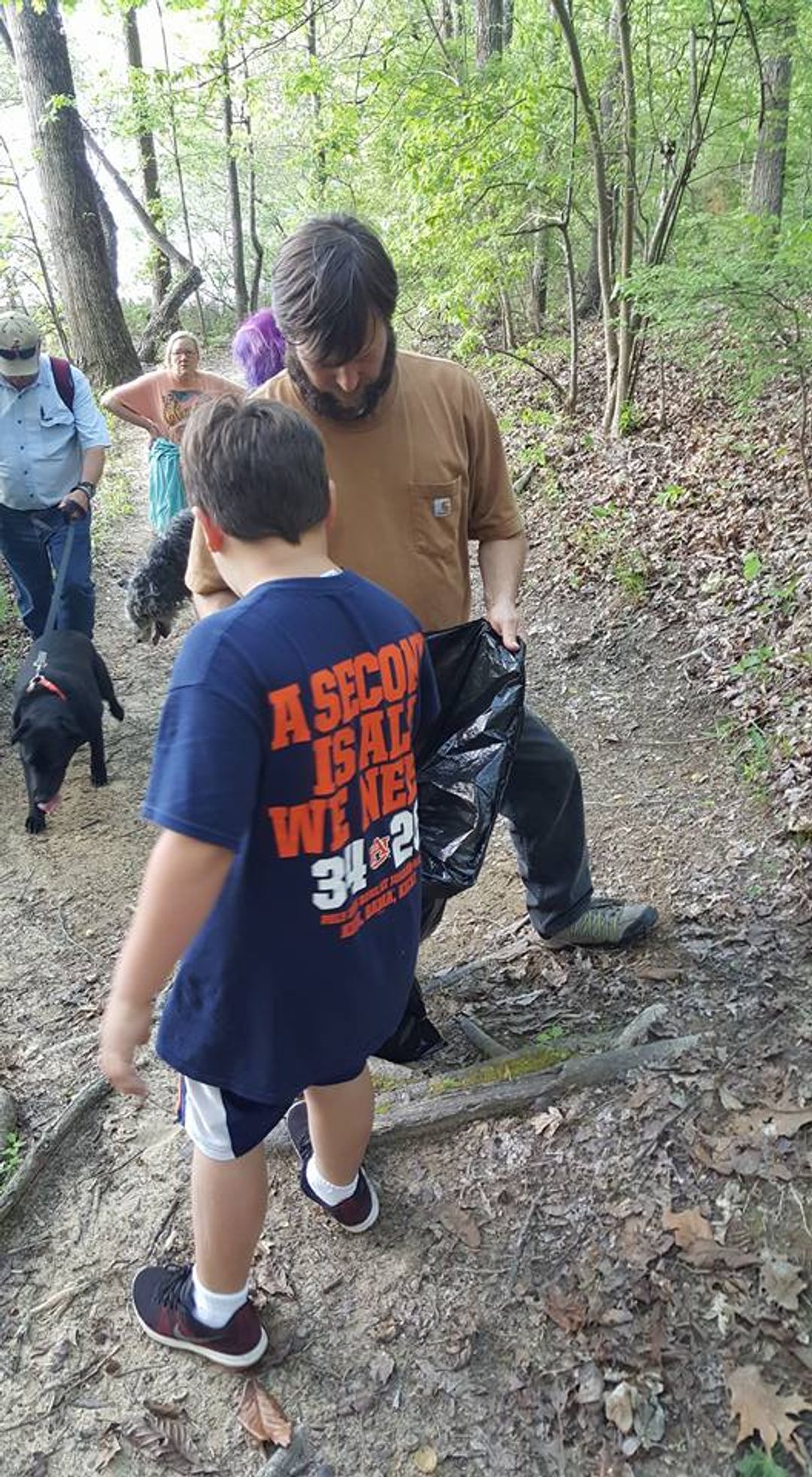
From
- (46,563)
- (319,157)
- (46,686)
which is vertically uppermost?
(319,157)

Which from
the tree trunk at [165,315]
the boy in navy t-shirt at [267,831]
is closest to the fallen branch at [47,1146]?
the boy in navy t-shirt at [267,831]

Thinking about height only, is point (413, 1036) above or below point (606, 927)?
above

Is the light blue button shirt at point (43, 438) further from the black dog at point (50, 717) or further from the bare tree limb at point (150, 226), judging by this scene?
the bare tree limb at point (150, 226)

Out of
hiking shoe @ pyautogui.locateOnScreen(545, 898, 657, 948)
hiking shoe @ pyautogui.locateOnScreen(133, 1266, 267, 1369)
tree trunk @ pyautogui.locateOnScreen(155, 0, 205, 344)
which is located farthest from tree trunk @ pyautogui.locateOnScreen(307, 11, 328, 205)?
hiking shoe @ pyautogui.locateOnScreen(133, 1266, 267, 1369)

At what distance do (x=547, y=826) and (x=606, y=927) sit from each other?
49 centimetres

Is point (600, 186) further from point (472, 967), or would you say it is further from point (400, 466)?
point (472, 967)

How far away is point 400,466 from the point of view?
7.61ft

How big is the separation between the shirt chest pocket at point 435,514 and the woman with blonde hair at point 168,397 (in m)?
3.42

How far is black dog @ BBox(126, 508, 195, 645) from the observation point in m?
3.32

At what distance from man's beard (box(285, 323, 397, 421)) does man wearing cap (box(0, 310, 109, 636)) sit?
11.5 ft

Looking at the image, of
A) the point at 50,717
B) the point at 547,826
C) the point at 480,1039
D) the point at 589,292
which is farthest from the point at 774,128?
the point at 480,1039

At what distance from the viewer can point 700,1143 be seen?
242 cm

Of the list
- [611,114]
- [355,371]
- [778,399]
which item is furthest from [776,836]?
[611,114]

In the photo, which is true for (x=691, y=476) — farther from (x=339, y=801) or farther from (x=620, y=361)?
(x=339, y=801)
